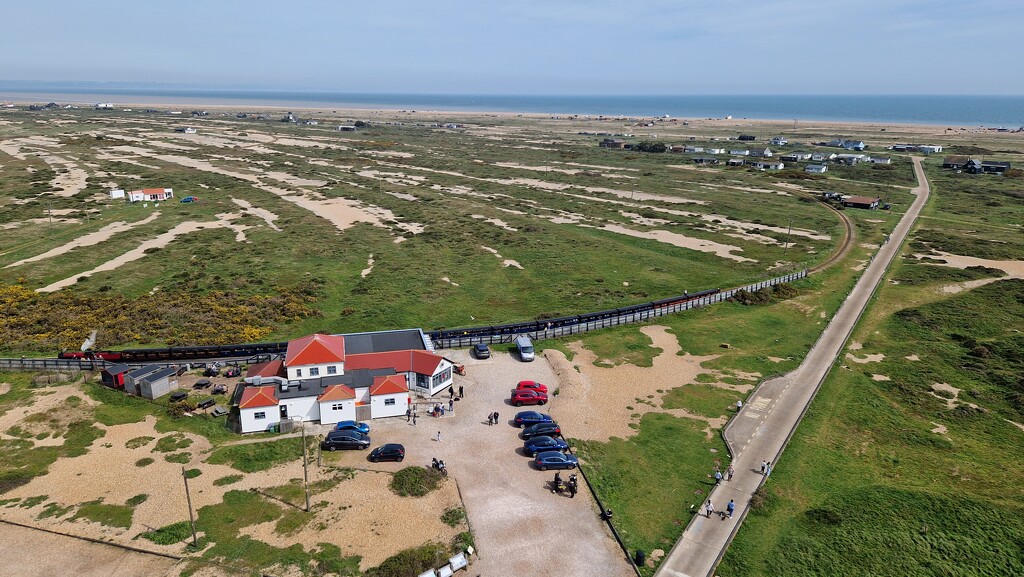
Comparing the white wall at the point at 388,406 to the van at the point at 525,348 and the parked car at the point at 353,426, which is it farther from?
the van at the point at 525,348

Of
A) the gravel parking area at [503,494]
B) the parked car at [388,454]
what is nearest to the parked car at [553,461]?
the gravel parking area at [503,494]

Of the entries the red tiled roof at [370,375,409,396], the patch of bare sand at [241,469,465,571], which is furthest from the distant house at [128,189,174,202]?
the patch of bare sand at [241,469,465,571]

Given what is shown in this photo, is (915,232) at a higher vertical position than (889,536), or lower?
higher

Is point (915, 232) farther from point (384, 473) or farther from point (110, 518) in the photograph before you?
point (110, 518)

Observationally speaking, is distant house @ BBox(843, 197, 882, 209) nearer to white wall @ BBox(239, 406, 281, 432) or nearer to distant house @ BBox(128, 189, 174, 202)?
white wall @ BBox(239, 406, 281, 432)

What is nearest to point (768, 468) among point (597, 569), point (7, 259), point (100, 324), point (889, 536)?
point (889, 536)

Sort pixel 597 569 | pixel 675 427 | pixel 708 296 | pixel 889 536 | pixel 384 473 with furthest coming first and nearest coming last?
pixel 708 296 → pixel 675 427 → pixel 384 473 → pixel 889 536 → pixel 597 569

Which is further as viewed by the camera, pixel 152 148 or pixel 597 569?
pixel 152 148
